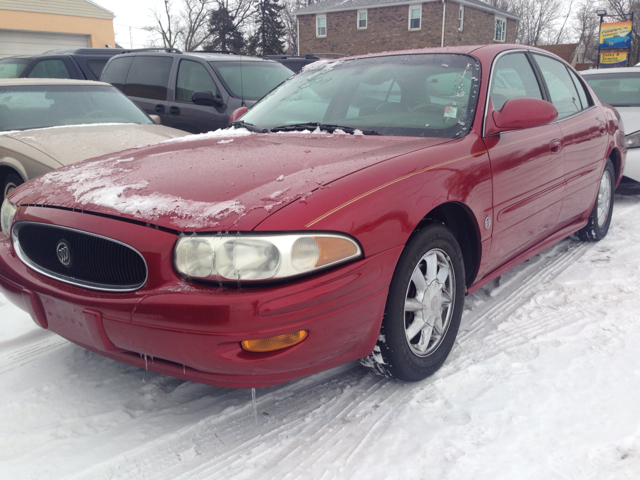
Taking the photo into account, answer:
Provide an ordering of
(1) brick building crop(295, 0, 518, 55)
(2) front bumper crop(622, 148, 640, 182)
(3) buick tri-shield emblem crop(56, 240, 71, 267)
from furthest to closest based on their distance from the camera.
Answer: (1) brick building crop(295, 0, 518, 55) < (2) front bumper crop(622, 148, 640, 182) < (3) buick tri-shield emblem crop(56, 240, 71, 267)

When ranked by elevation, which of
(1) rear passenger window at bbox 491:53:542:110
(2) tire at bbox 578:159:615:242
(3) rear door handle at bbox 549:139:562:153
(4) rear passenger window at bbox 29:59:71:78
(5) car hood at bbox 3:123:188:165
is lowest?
(2) tire at bbox 578:159:615:242

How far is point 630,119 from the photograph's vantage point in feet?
21.4

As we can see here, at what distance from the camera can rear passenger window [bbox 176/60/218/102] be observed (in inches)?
288

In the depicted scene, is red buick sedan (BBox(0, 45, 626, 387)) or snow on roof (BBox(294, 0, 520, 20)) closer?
red buick sedan (BBox(0, 45, 626, 387))

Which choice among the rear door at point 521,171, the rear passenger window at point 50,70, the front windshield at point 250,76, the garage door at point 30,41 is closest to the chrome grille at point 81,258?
the rear door at point 521,171

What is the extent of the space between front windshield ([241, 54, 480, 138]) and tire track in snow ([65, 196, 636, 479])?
1.14 metres

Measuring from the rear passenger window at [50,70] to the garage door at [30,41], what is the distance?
17.7m

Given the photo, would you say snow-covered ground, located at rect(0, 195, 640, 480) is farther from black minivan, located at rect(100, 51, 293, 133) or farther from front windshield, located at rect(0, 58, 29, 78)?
front windshield, located at rect(0, 58, 29, 78)

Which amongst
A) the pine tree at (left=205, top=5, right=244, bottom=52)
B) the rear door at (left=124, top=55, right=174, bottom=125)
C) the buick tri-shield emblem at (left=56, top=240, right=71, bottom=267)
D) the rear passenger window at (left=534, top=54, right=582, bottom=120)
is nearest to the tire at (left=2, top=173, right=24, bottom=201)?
the buick tri-shield emblem at (left=56, top=240, right=71, bottom=267)

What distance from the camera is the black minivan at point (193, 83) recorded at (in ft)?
23.3

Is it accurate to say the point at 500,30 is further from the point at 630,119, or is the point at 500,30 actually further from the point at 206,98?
the point at 206,98

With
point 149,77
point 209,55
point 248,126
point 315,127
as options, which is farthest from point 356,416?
point 149,77

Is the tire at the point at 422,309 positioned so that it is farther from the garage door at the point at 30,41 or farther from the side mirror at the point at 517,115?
the garage door at the point at 30,41

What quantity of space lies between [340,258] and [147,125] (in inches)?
172
